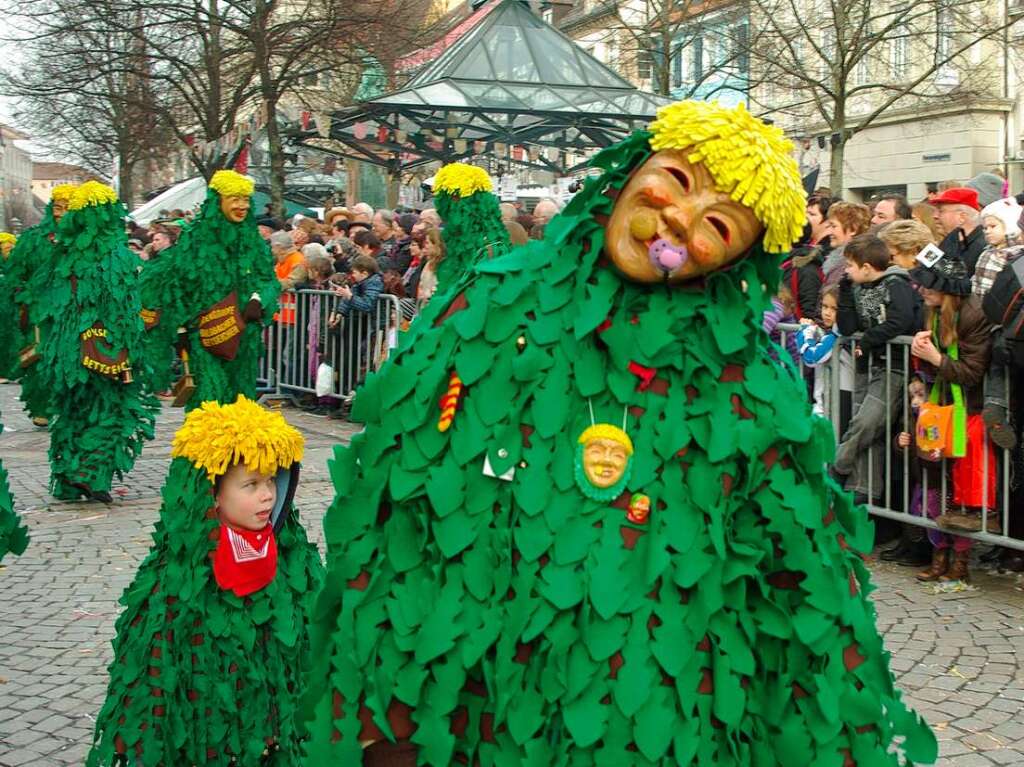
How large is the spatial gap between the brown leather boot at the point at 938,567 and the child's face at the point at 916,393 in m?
0.74

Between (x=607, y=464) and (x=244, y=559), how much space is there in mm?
1713

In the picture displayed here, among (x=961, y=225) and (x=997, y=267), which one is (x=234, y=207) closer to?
(x=961, y=225)

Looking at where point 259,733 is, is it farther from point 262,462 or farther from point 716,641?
point 716,641

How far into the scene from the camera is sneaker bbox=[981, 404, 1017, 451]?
6.24 metres

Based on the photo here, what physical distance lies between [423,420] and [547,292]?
33 cm

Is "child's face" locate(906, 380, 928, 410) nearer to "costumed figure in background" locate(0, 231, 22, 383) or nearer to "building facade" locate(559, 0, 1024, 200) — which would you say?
"costumed figure in background" locate(0, 231, 22, 383)

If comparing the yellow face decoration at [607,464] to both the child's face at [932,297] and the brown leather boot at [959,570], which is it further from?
the brown leather boot at [959,570]

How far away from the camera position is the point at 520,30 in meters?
14.9

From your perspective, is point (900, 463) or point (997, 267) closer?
point (997, 267)

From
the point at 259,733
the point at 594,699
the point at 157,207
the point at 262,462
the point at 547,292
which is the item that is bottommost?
the point at 259,733

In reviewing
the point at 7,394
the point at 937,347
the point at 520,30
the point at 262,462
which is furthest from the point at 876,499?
the point at 7,394

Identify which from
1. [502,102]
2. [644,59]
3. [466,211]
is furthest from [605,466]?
[644,59]

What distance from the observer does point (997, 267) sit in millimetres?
6473

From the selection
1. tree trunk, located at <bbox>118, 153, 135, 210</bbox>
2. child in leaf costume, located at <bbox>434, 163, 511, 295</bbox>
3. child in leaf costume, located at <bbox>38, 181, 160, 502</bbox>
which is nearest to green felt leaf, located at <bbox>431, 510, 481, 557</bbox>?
child in leaf costume, located at <bbox>38, 181, 160, 502</bbox>
